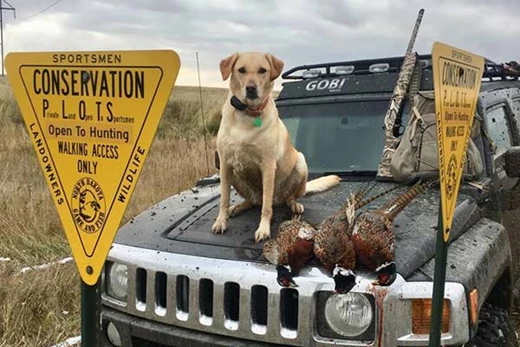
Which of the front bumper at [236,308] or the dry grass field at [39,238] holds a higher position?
the front bumper at [236,308]

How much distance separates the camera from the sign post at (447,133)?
215 cm

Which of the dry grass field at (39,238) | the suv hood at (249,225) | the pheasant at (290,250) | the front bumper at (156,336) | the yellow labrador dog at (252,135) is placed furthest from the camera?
the dry grass field at (39,238)

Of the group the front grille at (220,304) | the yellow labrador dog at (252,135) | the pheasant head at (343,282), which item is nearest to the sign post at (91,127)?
the front grille at (220,304)

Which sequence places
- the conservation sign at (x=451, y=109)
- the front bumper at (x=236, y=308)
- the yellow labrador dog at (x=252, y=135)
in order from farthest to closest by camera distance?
the yellow labrador dog at (x=252, y=135), the front bumper at (x=236, y=308), the conservation sign at (x=451, y=109)

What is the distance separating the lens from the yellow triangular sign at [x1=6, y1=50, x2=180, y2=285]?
1654 mm

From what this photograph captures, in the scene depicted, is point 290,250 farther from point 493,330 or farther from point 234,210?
point 493,330

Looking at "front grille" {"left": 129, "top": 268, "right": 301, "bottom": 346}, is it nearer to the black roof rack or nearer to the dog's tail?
the dog's tail

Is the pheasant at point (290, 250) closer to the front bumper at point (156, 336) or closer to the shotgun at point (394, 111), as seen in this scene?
the front bumper at point (156, 336)

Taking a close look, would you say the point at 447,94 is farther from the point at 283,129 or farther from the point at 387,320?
the point at 283,129

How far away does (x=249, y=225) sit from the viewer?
3.16 m

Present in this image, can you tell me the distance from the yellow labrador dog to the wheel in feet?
3.43

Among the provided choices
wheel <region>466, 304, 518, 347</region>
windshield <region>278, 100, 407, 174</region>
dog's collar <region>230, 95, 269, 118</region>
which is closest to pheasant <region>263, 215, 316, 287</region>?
dog's collar <region>230, 95, 269, 118</region>

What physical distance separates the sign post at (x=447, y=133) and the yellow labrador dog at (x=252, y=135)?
99 cm

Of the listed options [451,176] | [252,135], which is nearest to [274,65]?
[252,135]
